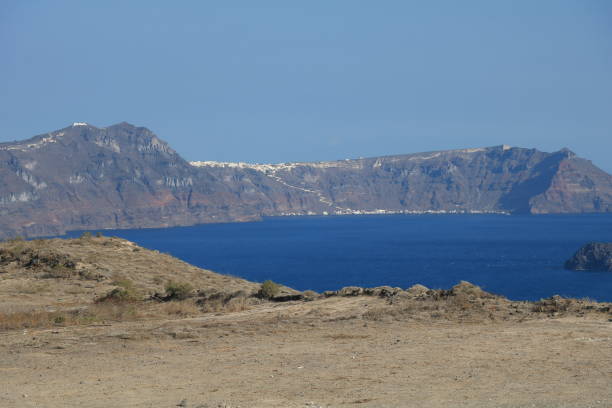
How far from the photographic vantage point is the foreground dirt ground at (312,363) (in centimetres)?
1538

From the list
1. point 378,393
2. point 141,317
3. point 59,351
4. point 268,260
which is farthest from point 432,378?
point 268,260

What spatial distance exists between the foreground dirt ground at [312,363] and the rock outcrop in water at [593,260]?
12716cm

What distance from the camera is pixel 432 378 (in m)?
16.6

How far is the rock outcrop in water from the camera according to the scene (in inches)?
5586

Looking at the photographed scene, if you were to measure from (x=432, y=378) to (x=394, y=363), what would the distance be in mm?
1763

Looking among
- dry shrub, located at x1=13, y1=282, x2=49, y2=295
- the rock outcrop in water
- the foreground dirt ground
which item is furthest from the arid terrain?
the rock outcrop in water

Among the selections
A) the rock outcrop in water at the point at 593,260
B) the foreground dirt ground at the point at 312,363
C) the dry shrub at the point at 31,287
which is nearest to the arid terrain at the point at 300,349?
the foreground dirt ground at the point at 312,363

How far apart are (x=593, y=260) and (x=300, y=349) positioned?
440ft

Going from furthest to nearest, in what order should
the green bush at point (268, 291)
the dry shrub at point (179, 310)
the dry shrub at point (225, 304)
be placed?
1. the green bush at point (268, 291)
2. the dry shrub at point (225, 304)
3. the dry shrub at point (179, 310)

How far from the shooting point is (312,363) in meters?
18.8

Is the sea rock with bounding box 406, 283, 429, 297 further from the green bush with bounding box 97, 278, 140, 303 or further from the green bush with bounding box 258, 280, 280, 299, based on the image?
the green bush with bounding box 97, 278, 140, 303

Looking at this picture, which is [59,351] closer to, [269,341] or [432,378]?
[269,341]

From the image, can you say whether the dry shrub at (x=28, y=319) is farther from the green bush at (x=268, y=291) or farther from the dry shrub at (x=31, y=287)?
the green bush at (x=268, y=291)

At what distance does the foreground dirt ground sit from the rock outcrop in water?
5006 inches
